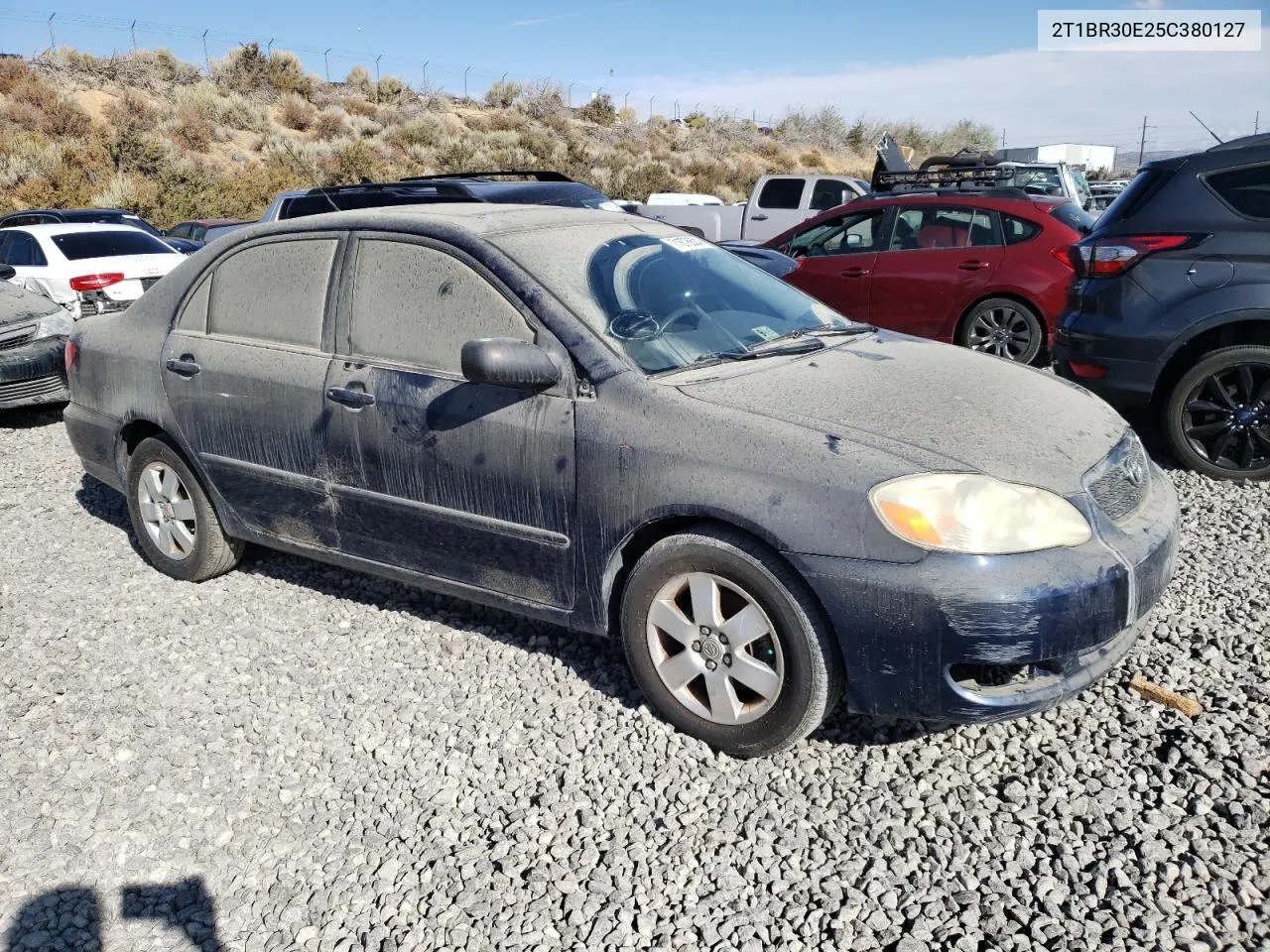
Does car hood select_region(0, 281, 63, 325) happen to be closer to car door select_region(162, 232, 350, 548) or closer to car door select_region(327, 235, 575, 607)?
car door select_region(162, 232, 350, 548)

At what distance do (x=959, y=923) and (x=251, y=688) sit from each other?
8.53ft

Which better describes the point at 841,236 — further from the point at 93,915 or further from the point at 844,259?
the point at 93,915

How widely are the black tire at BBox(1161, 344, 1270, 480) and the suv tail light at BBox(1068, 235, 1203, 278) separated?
2.11ft

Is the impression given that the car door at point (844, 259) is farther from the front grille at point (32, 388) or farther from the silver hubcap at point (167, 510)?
the front grille at point (32, 388)

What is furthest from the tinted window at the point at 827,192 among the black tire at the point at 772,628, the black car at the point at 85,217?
the black tire at the point at 772,628

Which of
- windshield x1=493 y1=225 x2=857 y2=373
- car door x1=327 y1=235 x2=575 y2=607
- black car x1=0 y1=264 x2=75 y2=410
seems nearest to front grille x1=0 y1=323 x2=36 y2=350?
black car x1=0 y1=264 x2=75 y2=410

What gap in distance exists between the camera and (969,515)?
2818 millimetres

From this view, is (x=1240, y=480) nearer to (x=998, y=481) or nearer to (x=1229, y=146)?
(x=1229, y=146)

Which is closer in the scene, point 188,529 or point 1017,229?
point 188,529

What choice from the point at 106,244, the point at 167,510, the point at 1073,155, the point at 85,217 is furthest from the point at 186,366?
the point at 1073,155

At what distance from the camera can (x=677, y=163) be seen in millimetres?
38812

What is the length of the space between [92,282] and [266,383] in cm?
790

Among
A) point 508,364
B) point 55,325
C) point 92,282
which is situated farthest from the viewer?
point 92,282

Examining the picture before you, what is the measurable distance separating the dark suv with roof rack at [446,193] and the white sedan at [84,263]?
1625mm
